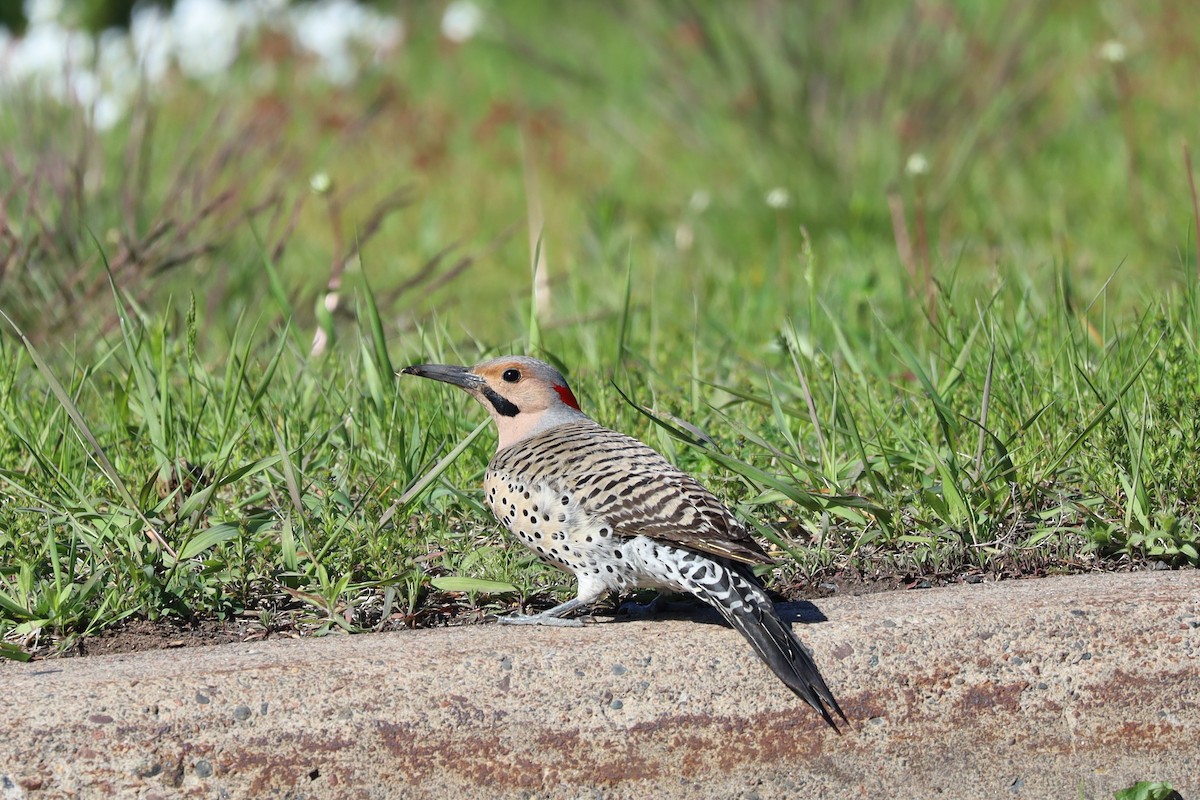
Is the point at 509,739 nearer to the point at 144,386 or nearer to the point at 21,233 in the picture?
the point at 144,386

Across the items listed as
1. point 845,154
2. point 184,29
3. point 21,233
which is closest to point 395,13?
point 184,29

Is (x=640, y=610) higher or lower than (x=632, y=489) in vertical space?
lower

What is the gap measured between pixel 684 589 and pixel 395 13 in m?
10.7

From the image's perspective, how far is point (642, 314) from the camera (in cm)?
611

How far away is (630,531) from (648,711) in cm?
42

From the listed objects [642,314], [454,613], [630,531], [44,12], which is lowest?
[642,314]

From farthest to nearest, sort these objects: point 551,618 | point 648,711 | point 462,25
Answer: point 462,25, point 551,618, point 648,711

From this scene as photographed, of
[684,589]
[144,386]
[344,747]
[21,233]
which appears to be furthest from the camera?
[21,233]

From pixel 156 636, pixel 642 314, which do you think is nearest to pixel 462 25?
pixel 642 314

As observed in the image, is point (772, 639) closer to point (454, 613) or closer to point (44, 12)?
point (454, 613)

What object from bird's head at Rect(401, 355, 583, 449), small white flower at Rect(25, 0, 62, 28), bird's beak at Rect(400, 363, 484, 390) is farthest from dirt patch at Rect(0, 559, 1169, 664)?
small white flower at Rect(25, 0, 62, 28)

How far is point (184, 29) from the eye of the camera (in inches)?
480

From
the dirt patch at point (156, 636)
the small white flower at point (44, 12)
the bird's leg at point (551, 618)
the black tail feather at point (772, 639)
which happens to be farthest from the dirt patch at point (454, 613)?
the small white flower at point (44, 12)

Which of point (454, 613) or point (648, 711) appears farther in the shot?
point (454, 613)
